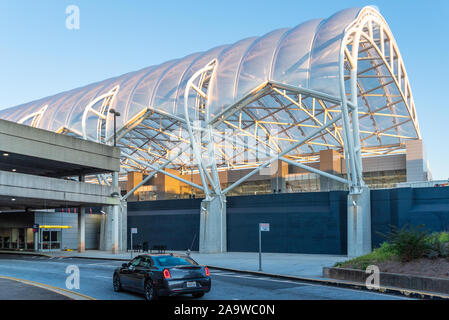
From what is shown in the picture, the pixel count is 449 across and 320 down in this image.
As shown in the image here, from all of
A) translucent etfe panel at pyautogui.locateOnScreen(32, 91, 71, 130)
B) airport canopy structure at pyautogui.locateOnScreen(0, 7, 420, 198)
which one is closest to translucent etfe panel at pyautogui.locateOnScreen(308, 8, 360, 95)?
airport canopy structure at pyautogui.locateOnScreen(0, 7, 420, 198)

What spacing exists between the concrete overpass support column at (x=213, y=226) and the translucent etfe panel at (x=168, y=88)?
9.48 meters

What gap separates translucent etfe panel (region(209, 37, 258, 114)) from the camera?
42.9 meters

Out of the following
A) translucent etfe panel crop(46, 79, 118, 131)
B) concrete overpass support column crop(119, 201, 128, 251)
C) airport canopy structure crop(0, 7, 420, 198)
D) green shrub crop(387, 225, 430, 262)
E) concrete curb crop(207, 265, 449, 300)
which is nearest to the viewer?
concrete curb crop(207, 265, 449, 300)

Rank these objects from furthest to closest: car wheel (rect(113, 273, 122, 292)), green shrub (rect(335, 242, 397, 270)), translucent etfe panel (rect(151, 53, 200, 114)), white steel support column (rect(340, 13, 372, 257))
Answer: translucent etfe panel (rect(151, 53, 200, 114)) → white steel support column (rect(340, 13, 372, 257)) → green shrub (rect(335, 242, 397, 270)) → car wheel (rect(113, 273, 122, 292))

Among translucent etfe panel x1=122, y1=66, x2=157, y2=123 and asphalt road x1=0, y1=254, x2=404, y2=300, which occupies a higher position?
translucent etfe panel x1=122, y1=66, x2=157, y2=123

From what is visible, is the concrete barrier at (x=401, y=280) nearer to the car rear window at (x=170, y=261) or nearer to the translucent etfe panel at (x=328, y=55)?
the car rear window at (x=170, y=261)

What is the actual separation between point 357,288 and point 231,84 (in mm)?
28279

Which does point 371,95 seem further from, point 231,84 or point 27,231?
point 27,231

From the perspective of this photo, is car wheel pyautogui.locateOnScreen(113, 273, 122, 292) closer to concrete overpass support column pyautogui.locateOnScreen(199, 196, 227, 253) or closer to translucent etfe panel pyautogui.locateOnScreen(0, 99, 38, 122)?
concrete overpass support column pyautogui.locateOnScreen(199, 196, 227, 253)

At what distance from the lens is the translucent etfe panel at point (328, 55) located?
3744 centimetres

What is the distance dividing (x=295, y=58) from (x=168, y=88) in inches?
569

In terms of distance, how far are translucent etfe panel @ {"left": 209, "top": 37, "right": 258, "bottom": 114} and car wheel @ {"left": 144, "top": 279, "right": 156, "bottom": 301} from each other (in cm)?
2899

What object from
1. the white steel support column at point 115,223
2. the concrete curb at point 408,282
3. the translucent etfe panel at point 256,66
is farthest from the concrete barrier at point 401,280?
the white steel support column at point 115,223
